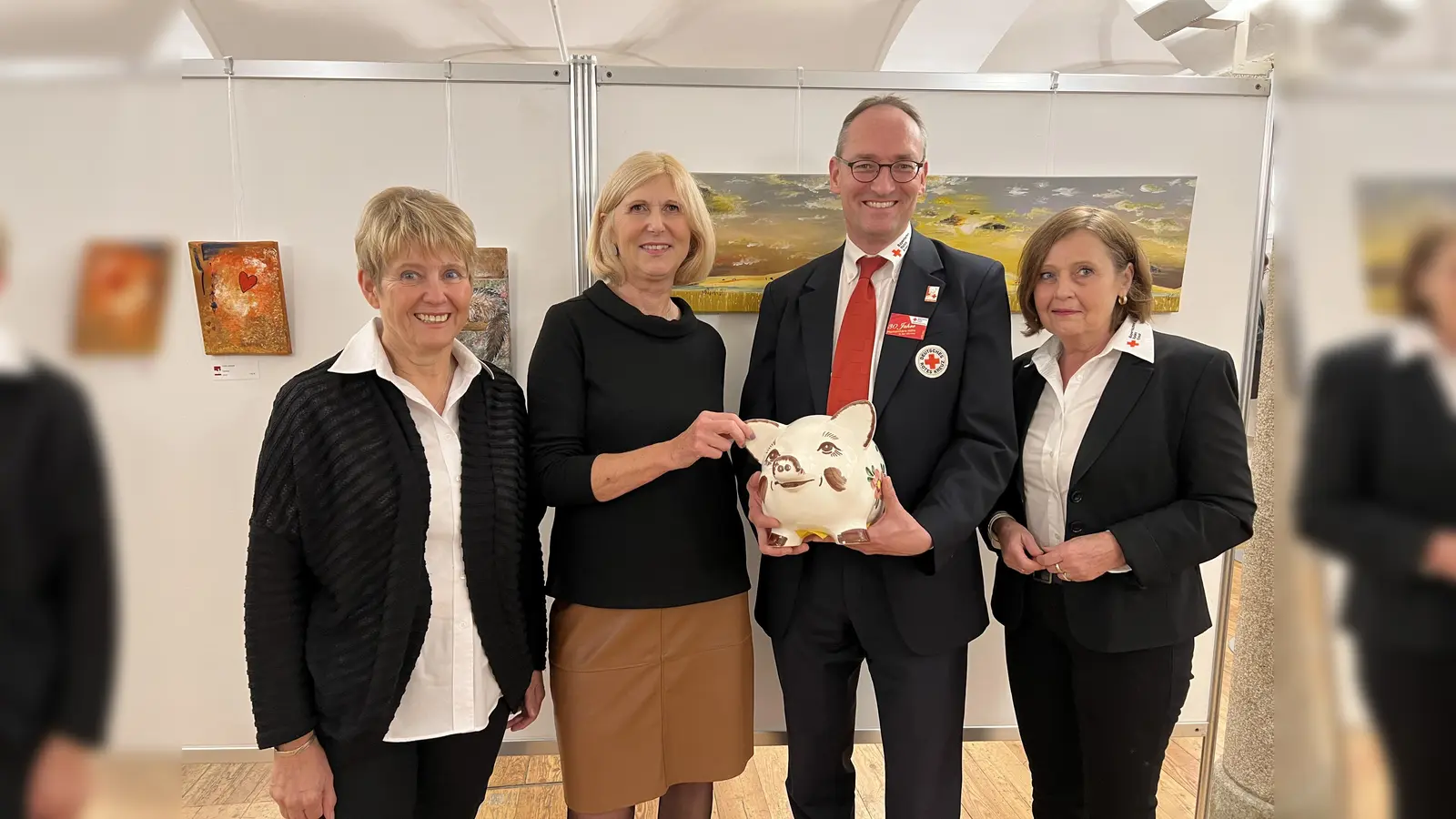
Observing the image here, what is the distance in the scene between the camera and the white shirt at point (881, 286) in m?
1.93

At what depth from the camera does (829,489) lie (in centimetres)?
161

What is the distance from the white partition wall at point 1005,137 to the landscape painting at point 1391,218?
7.79 ft

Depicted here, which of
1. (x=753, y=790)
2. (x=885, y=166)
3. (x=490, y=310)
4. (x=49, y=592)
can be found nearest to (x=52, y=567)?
(x=49, y=592)

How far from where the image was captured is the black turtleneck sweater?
1856mm

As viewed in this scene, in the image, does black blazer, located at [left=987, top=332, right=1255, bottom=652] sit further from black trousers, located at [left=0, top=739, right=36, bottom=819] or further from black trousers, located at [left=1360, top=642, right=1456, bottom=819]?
black trousers, located at [left=0, top=739, right=36, bottom=819]

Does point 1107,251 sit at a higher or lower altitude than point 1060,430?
higher

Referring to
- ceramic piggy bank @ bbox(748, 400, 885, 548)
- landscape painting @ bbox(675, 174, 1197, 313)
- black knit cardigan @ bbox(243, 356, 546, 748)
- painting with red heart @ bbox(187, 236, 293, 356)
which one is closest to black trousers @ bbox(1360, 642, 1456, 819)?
ceramic piggy bank @ bbox(748, 400, 885, 548)

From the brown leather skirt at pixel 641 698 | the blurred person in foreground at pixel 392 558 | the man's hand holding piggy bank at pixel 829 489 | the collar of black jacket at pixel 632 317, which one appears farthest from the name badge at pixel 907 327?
the blurred person in foreground at pixel 392 558

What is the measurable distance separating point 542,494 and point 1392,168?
69.5 inches

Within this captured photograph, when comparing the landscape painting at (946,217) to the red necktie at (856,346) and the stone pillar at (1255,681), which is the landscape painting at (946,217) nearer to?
the red necktie at (856,346)

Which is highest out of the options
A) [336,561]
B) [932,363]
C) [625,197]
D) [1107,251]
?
[625,197]

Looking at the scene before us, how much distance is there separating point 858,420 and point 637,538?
2.00 feet

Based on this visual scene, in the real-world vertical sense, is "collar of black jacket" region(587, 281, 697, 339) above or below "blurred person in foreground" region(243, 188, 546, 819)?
above

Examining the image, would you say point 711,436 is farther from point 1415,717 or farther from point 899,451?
point 1415,717
